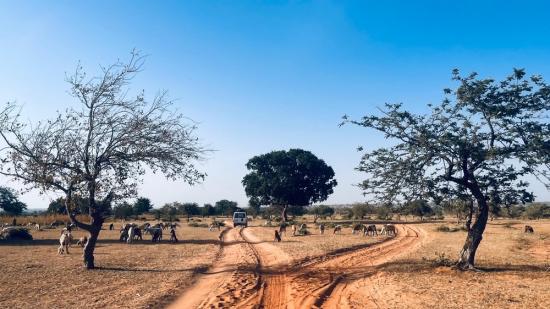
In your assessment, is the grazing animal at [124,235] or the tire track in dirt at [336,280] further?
the grazing animal at [124,235]

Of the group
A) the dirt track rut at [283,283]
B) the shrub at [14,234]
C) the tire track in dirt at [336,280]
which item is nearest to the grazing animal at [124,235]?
the shrub at [14,234]

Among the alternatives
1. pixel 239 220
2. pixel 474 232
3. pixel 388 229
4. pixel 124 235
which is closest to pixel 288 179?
pixel 239 220

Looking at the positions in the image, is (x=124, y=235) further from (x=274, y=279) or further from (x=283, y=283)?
(x=283, y=283)

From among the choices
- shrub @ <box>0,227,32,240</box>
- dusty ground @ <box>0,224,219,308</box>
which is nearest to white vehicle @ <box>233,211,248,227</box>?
shrub @ <box>0,227,32,240</box>

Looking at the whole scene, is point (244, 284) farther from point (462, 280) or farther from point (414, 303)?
point (462, 280)

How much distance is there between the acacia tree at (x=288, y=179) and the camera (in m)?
75.8

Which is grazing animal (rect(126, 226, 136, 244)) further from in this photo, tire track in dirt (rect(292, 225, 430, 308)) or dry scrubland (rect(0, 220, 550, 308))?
tire track in dirt (rect(292, 225, 430, 308))

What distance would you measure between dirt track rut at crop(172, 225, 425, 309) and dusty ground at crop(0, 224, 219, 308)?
98 centimetres

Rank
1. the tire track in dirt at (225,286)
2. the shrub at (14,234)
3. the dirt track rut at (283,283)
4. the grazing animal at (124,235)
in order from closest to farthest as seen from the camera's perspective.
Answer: the tire track in dirt at (225,286) → the dirt track rut at (283,283) → the shrub at (14,234) → the grazing animal at (124,235)

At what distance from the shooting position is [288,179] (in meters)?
75.7

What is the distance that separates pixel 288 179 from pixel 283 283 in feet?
198

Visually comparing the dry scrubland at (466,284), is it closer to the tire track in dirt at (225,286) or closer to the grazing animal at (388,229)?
the tire track in dirt at (225,286)

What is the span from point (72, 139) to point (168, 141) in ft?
13.1

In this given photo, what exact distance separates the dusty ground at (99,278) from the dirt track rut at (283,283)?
0.98 metres
